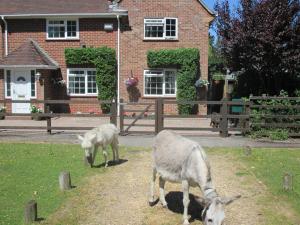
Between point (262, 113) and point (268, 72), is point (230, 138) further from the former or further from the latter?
point (268, 72)

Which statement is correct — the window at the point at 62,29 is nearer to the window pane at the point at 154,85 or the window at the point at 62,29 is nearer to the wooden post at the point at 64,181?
the window pane at the point at 154,85

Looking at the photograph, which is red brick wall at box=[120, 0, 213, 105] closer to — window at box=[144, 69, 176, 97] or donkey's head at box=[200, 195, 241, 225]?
window at box=[144, 69, 176, 97]

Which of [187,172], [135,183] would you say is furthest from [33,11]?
[187,172]

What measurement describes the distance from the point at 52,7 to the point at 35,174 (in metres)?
18.5

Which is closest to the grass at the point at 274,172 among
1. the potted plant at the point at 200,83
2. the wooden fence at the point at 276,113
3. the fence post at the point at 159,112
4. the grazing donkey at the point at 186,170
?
the grazing donkey at the point at 186,170

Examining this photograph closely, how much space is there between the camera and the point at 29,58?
25641 millimetres

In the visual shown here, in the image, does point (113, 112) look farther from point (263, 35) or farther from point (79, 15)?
point (79, 15)

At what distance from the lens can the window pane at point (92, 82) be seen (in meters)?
27.0

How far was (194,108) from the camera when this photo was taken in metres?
26.7

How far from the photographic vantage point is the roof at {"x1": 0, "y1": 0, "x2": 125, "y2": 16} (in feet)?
87.8

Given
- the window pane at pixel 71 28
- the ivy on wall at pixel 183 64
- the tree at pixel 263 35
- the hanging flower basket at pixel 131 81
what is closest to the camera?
the tree at pixel 263 35

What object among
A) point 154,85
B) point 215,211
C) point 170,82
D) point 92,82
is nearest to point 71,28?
point 92,82

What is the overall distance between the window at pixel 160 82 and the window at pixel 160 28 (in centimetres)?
200

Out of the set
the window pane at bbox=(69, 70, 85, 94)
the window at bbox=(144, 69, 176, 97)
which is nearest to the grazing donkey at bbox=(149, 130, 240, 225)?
the window at bbox=(144, 69, 176, 97)
